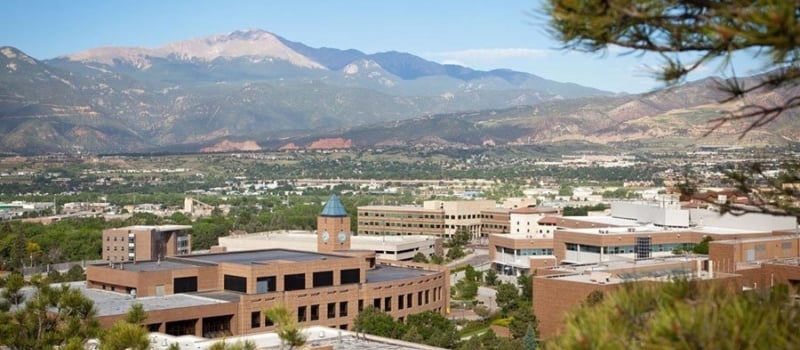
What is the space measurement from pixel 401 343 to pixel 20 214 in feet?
350

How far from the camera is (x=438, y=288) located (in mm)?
57875

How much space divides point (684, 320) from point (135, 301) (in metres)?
37.1

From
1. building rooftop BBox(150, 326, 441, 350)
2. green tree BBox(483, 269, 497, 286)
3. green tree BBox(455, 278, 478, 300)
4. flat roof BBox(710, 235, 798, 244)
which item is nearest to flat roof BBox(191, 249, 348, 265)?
building rooftop BBox(150, 326, 441, 350)

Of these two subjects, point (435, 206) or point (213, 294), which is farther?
point (435, 206)

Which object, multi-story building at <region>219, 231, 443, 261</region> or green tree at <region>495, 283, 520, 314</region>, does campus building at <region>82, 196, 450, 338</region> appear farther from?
multi-story building at <region>219, 231, 443, 261</region>

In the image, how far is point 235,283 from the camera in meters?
48.5

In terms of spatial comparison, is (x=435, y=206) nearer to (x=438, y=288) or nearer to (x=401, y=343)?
(x=438, y=288)

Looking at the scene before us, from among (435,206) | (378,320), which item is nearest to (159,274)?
(378,320)

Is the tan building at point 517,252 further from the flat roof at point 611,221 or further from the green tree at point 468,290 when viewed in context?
the green tree at point 468,290

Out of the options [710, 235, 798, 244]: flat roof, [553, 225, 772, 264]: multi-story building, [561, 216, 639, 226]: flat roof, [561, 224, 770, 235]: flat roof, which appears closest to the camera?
[710, 235, 798, 244]: flat roof

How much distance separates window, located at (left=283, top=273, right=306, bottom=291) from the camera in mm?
48594

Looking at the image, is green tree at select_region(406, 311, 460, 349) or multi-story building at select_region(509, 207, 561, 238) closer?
green tree at select_region(406, 311, 460, 349)

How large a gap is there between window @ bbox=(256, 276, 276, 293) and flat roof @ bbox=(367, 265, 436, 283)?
6322 millimetres

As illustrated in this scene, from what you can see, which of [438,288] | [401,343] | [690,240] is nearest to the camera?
[401,343]
